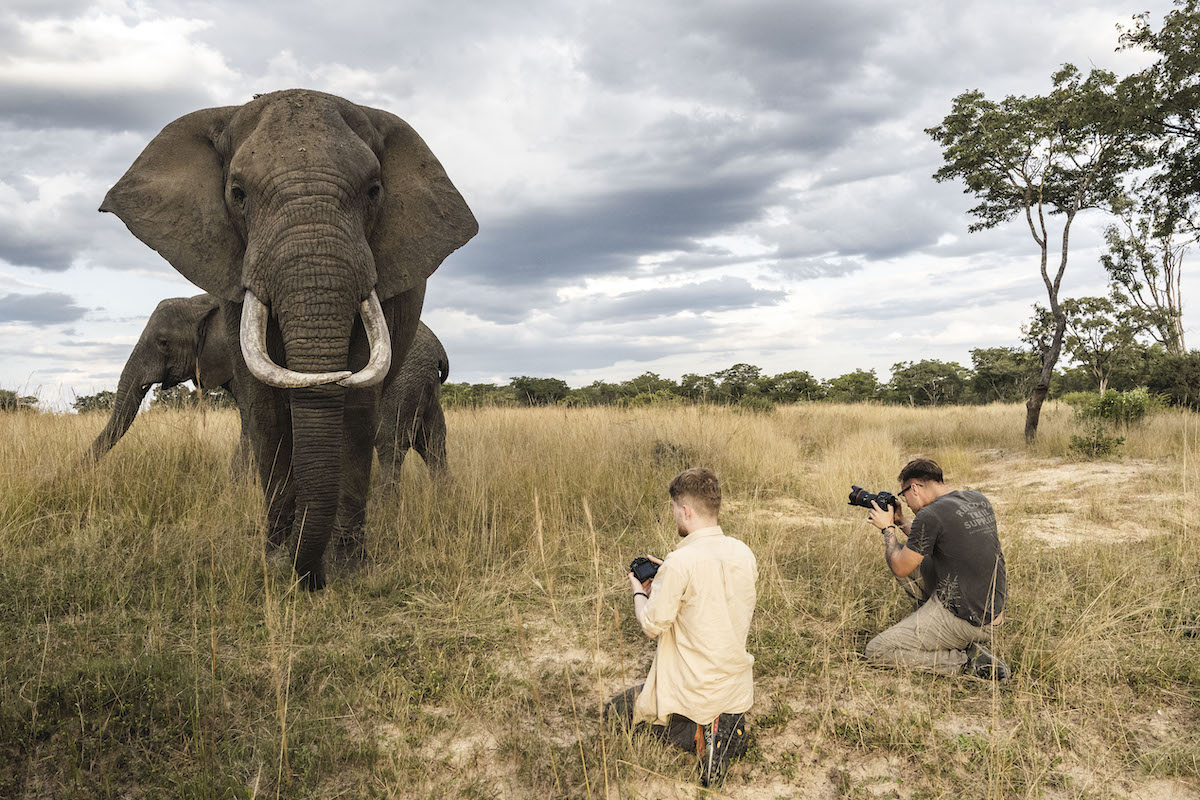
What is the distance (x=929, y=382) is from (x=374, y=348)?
4346cm

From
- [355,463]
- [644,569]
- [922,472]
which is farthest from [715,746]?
[355,463]

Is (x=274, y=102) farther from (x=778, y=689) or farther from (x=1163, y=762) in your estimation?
(x=1163, y=762)

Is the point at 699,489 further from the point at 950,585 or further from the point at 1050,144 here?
the point at 1050,144

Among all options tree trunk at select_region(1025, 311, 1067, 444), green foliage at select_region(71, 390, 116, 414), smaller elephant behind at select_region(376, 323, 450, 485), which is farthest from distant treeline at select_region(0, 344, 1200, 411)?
tree trunk at select_region(1025, 311, 1067, 444)

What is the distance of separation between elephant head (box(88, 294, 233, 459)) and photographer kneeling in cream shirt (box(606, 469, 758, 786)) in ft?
23.3

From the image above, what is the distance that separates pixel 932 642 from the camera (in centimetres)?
412

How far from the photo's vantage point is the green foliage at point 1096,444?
41.1 ft

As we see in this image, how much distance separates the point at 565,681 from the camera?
400 centimetres

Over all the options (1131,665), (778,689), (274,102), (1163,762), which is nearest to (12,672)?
(274,102)

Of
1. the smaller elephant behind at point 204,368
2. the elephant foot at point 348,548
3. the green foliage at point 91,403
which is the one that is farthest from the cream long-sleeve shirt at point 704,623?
the green foliage at point 91,403

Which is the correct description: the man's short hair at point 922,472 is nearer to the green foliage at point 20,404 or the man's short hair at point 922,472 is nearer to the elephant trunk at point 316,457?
the elephant trunk at point 316,457

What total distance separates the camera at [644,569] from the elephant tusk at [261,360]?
1959mm

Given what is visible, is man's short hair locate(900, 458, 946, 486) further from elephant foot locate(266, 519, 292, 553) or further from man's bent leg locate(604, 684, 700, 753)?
elephant foot locate(266, 519, 292, 553)

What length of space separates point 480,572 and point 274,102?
138 inches
